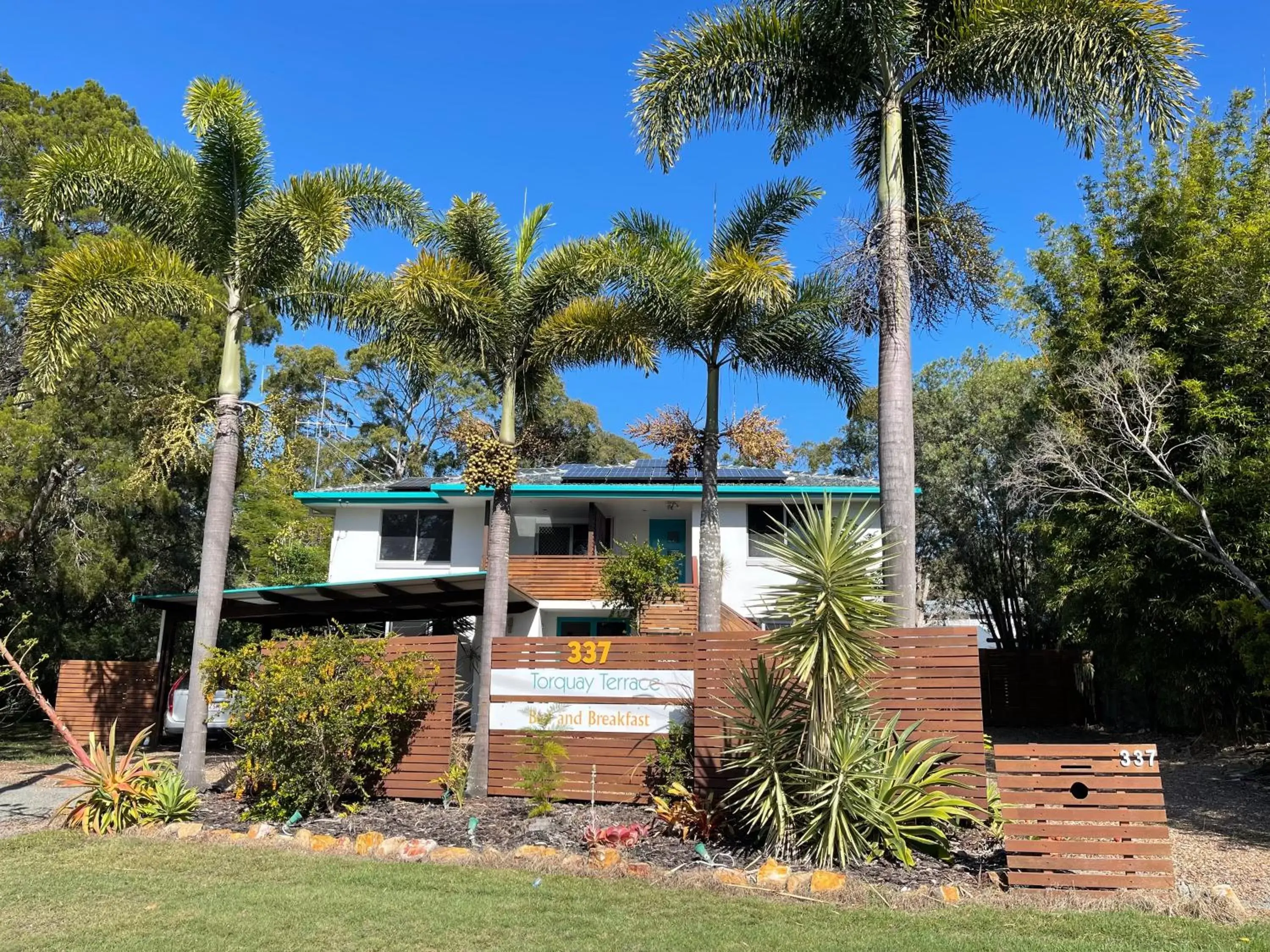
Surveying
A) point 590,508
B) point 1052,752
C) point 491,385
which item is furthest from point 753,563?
point 1052,752

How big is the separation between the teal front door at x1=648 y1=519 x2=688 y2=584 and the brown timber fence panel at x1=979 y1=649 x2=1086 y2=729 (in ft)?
26.3

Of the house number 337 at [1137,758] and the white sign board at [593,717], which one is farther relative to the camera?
the white sign board at [593,717]

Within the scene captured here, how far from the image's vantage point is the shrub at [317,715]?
9875 millimetres

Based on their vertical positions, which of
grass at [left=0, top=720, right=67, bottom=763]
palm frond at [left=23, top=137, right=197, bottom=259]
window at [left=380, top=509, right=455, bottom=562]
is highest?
palm frond at [left=23, top=137, right=197, bottom=259]

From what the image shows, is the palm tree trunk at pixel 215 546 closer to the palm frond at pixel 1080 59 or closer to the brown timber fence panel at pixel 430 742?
the brown timber fence panel at pixel 430 742

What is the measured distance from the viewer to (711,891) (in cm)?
707

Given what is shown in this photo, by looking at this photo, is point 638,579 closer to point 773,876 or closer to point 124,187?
point 773,876

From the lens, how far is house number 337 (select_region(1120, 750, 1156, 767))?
6996mm

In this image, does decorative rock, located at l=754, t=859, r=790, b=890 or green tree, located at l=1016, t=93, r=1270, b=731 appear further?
green tree, located at l=1016, t=93, r=1270, b=731

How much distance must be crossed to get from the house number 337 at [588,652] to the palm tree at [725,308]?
2.02 m

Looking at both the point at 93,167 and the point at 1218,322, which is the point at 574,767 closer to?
the point at 93,167

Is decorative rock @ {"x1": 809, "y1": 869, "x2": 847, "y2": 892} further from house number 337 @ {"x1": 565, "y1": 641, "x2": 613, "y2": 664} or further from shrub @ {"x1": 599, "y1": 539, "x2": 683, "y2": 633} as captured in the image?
shrub @ {"x1": 599, "y1": 539, "x2": 683, "y2": 633}

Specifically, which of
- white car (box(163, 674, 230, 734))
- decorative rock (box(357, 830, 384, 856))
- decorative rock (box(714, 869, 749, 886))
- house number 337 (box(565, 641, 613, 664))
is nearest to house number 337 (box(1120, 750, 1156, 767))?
decorative rock (box(714, 869, 749, 886))

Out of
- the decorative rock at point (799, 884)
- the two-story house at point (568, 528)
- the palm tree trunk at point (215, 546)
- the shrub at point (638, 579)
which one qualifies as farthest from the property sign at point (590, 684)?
the two-story house at point (568, 528)
